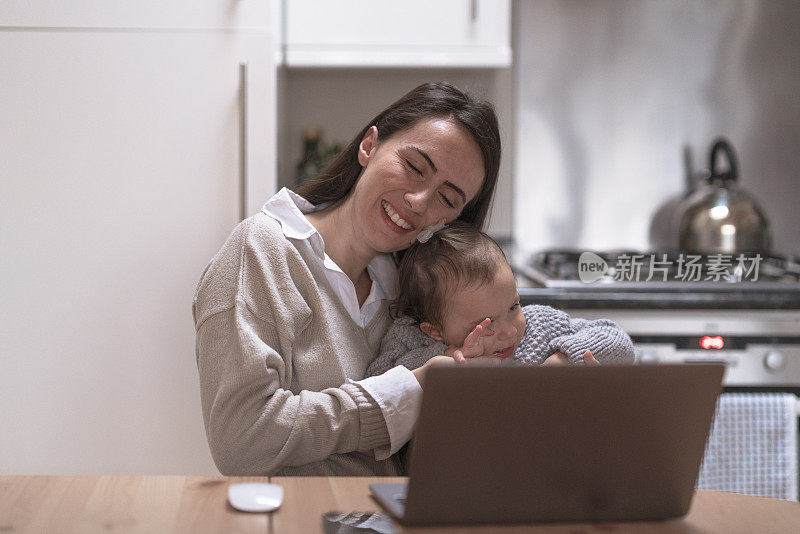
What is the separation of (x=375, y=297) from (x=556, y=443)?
0.68m

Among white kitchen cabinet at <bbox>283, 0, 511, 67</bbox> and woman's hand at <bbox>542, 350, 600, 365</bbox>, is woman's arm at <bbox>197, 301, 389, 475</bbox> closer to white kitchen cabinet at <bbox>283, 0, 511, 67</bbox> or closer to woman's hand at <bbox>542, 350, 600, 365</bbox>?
woman's hand at <bbox>542, 350, 600, 365</bbox>

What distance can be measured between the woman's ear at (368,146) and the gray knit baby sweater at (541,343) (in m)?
0.27

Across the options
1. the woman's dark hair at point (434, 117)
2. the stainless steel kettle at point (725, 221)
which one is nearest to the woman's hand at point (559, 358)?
the woman's dark hair at point (434, 117)

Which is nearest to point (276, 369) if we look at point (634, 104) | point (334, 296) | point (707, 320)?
point (334, 296)

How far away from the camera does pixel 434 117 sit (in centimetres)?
138

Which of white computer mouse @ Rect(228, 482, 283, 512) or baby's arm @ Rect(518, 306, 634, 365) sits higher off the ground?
baby's arm @ Rect(518, 306, 634, 365)

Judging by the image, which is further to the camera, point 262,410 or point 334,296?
point 334,296

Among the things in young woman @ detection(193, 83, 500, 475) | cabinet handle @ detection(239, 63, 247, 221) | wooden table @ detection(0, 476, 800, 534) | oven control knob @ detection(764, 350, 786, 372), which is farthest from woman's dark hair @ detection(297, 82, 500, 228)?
oven control knob @ detection(764, 350, 786, 372)

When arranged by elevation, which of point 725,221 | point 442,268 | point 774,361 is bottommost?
point 774,361

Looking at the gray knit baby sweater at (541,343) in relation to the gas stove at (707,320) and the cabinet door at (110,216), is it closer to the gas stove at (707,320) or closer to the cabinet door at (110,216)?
the gas stove at (707,320)

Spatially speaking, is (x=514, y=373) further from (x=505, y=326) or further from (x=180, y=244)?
(x=180, y=244)

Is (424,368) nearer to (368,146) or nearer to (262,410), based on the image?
(262,410)

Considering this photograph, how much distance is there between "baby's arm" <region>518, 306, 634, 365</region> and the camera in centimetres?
134

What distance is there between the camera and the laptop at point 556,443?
77cm
